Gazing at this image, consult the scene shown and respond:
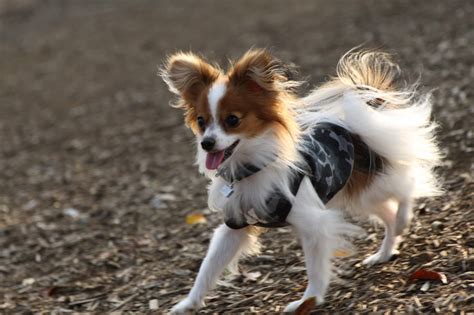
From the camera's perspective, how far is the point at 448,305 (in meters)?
3.21

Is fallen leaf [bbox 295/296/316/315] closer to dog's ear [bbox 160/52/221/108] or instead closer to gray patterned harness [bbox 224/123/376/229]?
gray patterned harness [bbox 224/123/376/229]

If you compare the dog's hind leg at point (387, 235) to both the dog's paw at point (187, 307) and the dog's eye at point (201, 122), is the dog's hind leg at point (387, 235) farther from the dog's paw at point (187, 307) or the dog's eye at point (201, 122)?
the dog's eye at point (201, 122)

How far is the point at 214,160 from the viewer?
3484 mm

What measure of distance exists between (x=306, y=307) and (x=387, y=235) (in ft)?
2.65

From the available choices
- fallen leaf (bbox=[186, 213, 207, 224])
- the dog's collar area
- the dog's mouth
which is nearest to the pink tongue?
the dog's mouth

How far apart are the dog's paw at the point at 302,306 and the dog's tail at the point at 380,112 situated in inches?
34.5

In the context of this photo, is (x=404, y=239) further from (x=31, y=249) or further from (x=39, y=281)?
(x=31, y=249)

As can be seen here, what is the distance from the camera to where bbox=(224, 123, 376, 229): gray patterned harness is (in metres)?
3.51

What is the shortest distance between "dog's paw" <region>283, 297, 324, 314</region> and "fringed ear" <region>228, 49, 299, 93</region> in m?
1.00

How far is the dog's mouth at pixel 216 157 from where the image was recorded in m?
3.48

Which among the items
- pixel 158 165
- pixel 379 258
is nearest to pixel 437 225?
pixel 379 258

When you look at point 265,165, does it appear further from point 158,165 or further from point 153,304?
point 158,165

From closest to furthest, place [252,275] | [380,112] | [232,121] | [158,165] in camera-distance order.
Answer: [232,121]
[380,112]
[252,275]
[158,165]

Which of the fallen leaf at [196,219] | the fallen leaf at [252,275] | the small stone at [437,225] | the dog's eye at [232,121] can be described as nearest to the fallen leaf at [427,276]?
the small stone at [437,225]
